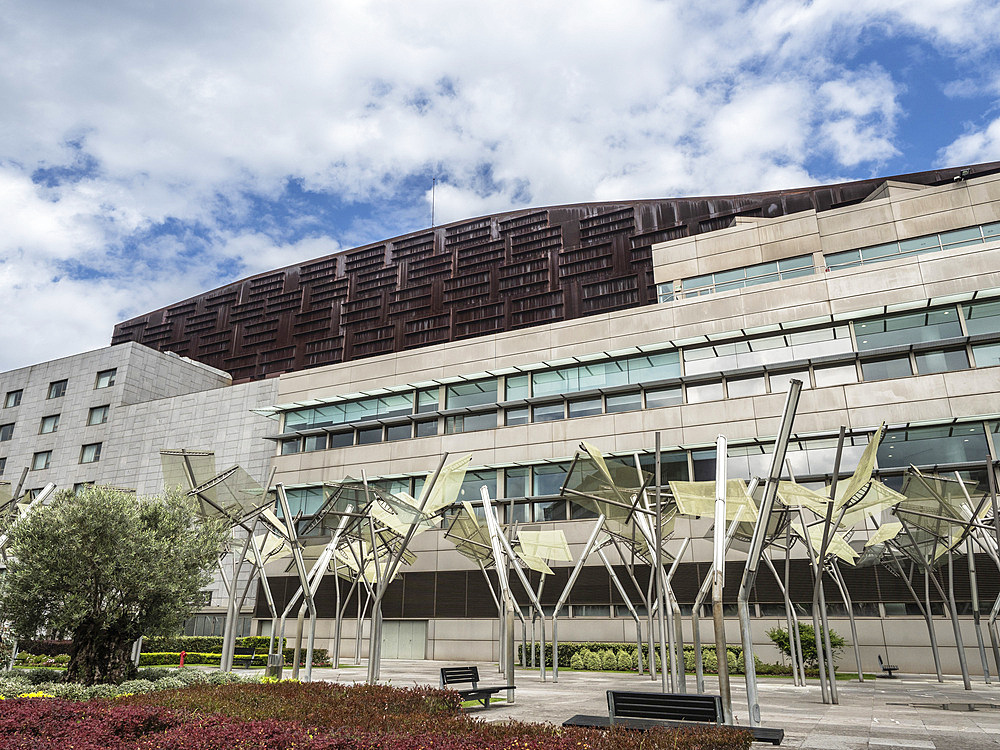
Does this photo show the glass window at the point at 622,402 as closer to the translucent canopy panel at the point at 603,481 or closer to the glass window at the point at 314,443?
the translucent canopy panel at the point at 603,481

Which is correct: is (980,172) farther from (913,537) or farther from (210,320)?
(210,320)

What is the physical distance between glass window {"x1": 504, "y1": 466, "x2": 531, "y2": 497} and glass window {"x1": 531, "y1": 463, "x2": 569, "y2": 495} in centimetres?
41

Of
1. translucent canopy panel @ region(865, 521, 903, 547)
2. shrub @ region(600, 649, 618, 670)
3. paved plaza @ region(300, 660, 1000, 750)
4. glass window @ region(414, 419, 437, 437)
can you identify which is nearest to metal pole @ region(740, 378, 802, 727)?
paved plaza @ region(300, 660, 1000, 750)

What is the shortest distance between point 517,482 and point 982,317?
25250 mm

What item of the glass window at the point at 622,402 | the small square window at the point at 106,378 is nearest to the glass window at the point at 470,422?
the glass window at the point at 622,402

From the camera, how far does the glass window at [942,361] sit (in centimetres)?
3256

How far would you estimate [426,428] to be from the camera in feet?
145

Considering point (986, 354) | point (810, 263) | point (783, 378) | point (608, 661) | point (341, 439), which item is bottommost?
point (608, 661)

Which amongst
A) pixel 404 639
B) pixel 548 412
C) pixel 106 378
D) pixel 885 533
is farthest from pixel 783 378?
pixel 106 378

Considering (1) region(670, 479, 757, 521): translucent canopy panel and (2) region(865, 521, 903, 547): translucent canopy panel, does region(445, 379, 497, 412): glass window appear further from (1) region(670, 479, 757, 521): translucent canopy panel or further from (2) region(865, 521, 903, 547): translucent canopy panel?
(1) region(670, 479, 757, 521): translucent canopy panel

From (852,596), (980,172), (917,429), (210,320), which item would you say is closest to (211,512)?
(852,596)

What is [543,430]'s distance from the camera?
40.1 metres

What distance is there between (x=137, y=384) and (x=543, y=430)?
38196 mm

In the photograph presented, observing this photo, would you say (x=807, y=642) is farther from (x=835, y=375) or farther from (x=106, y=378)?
(x=106, y=378)
